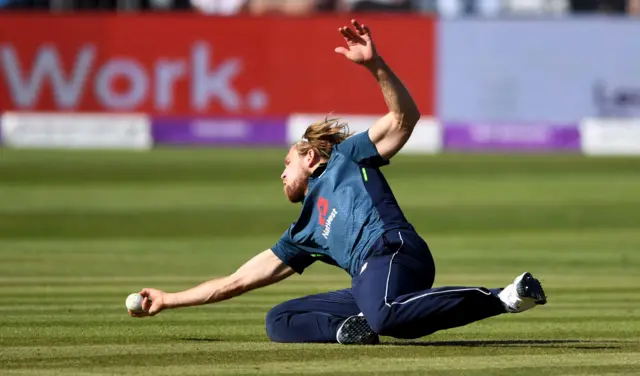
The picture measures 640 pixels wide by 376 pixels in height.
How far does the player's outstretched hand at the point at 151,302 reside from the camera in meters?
9.02

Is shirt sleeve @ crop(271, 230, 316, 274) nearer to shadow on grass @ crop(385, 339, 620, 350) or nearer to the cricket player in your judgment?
the cricket player

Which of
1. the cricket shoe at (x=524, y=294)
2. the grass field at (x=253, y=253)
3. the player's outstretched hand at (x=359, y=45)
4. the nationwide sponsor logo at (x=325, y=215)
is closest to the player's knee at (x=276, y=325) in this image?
the grass field at (x=253, y=253)

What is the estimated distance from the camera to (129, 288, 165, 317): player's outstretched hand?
29.6ft

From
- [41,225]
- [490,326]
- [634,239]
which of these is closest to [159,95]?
[41,225]

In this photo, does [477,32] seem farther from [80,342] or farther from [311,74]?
[80,342]

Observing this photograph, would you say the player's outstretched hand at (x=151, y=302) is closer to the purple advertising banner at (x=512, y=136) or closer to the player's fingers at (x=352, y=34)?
the player's fingers at (x=352, y=34)

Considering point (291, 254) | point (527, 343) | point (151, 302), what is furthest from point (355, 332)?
point (151, 302)

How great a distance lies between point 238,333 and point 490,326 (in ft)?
6.13

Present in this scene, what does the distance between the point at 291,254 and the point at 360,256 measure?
0.61 m

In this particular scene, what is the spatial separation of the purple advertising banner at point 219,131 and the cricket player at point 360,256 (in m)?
29.5

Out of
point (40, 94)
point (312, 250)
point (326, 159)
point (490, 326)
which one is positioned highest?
point (326, 159)

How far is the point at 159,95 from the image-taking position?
40.3m

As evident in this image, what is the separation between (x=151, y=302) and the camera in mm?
9102

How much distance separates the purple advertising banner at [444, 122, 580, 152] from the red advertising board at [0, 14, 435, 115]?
1.64 meters
